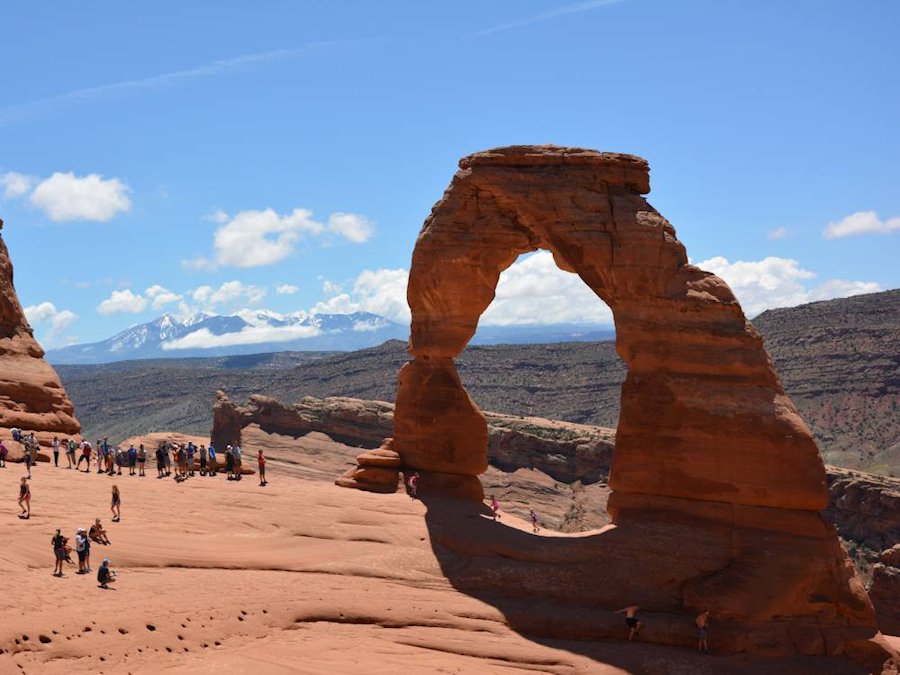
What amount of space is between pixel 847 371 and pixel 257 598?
63643 mm

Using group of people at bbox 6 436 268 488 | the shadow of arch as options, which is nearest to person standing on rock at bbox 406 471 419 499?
the shadow of arch

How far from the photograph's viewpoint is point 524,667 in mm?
22188

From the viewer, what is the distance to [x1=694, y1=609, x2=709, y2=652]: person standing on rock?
2405cm

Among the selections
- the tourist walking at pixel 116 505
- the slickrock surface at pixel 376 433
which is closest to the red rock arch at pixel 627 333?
the tourist walking at pixel 116 505

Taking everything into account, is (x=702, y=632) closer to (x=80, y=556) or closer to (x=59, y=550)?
(x=80, y=556)

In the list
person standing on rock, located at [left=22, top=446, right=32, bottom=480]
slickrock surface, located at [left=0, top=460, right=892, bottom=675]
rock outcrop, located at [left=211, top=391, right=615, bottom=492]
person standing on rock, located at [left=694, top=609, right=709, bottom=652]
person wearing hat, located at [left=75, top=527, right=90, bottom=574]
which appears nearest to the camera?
slickrock surface, located at [left=0, top=460, right=892, bottom=675]

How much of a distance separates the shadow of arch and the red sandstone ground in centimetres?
94

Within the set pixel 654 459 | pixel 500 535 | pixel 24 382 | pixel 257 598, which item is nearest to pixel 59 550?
pixel 257 598

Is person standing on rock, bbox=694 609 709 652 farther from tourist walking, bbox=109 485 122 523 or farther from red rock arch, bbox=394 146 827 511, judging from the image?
tourist walking, bbox=109 485 122 523

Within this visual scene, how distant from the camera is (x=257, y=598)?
22.2 meters

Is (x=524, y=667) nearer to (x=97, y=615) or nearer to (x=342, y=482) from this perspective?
(x=97, y=615)

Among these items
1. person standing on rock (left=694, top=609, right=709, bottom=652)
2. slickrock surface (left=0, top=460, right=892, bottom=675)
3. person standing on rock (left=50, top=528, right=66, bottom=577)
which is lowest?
person standing on rock (left=694, top=609, right=709, bottom=652)

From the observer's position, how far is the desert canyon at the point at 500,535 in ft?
69.1

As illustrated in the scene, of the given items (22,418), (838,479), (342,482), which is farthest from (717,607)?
(838,479)
